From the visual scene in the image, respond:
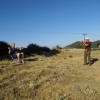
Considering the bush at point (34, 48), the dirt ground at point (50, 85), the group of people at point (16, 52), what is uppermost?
the bush at point (34, 48)

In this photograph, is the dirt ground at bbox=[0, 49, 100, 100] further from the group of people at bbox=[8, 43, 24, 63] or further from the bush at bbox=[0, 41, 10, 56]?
the bush at bbox=[0, 41, 10, 56]

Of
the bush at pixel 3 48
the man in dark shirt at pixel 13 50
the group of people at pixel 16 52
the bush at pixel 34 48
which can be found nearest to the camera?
the group of people at pixel 16 52

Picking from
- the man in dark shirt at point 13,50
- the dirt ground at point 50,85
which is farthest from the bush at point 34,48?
the dirt ground at point 50,85

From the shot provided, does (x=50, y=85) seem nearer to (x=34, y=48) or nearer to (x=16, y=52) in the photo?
(x=16, y=52)

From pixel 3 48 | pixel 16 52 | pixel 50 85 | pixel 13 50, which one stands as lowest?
pixel 50 85

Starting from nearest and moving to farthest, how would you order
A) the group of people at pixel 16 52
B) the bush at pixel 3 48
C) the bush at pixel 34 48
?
the group of people at pixel 16 52 → the bush at pixel 3 48 → the bush at pixel 34 48

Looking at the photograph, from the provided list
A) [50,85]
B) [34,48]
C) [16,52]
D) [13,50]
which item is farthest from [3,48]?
[50,85]

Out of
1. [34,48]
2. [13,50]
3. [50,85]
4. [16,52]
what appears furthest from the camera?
[34,48]

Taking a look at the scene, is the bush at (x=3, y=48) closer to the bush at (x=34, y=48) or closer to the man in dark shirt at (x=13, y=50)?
the bush at (x=34, y=48)

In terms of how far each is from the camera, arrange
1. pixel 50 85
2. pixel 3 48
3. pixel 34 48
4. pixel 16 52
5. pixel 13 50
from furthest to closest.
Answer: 1. pixel 34 48
2. pixel 3 48
3. pixel 13 50
4. pixel 16 52
5. pixel 50 85

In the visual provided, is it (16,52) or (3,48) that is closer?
(16,52)

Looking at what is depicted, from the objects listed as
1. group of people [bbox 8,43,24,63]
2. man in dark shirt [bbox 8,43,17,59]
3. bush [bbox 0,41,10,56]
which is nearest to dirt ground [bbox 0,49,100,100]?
group of people [bbox 8,43,24,63]

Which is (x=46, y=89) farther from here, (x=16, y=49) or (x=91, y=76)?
(x=16, y=49)

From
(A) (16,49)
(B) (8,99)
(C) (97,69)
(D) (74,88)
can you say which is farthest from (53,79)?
(A) (16,49)
